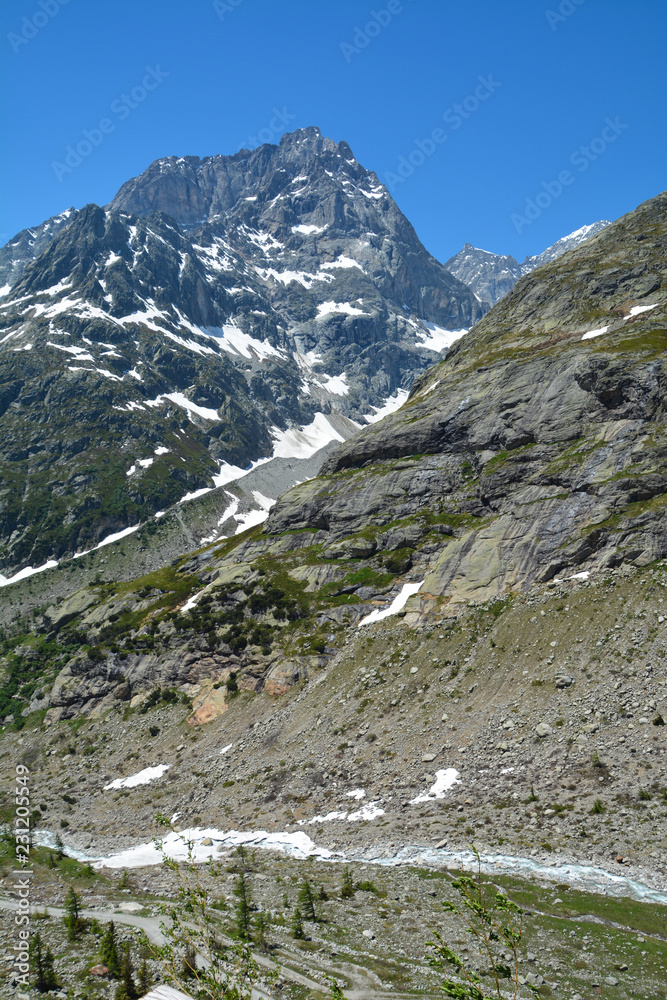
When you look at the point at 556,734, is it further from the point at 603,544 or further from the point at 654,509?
the point at 654,509

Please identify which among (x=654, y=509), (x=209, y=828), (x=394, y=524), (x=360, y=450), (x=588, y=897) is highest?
(x=360, y=450)

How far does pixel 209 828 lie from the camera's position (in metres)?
44.6

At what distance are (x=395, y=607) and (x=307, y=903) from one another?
38.4m

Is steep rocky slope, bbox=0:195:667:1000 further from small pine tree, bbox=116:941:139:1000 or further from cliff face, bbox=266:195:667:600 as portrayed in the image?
small pine tree, bbox=116:941:139:1000

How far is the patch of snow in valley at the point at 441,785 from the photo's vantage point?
39.1 meters

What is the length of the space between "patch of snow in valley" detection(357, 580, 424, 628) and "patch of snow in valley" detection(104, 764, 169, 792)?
25.5m

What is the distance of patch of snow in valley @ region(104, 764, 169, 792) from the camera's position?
55844 mm

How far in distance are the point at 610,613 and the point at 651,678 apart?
8.40m

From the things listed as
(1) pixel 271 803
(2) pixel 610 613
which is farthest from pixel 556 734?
(1) pixel 271 803

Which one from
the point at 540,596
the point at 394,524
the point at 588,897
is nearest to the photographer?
the point at 588,897

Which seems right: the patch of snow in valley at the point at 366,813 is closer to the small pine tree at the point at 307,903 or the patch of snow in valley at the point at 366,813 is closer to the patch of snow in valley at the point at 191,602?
the small pine tree at the point at 307,903

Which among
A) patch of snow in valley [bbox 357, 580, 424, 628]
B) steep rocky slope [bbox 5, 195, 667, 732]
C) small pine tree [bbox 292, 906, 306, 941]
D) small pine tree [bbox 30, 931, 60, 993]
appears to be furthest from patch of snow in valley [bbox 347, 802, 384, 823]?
patch of snow in valley [bbox 357, 580, 424, 628]

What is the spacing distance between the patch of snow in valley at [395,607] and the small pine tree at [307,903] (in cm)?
3644

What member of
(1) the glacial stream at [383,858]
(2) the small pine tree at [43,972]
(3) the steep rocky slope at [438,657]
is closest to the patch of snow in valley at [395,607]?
(3) the steep rocky slope at [438,657]
